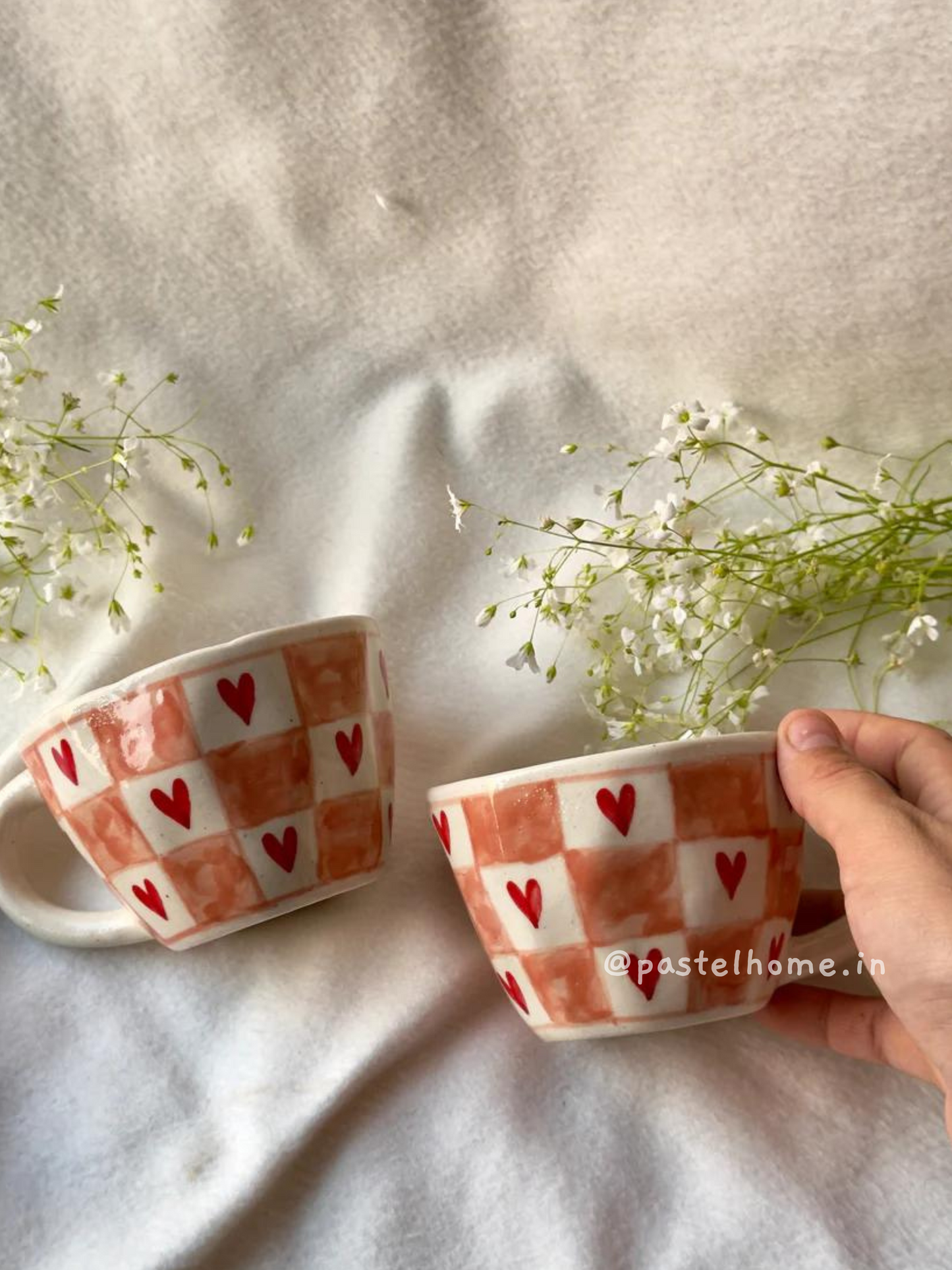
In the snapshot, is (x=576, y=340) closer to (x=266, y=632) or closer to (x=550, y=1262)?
(x=266, y=632)

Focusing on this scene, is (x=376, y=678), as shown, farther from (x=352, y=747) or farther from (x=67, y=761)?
(x=67, y=761)

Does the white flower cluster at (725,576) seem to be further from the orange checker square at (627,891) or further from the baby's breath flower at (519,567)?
the orange checker square at (627,891)

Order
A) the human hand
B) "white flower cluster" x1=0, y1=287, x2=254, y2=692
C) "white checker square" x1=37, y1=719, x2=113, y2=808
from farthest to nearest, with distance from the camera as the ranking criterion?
1. "white flower cluster" x1=0, y1=287, x2=254, y2=692
2. "white checker square" x1=37, y1=719, x2=113, y2=808
3. the human hand

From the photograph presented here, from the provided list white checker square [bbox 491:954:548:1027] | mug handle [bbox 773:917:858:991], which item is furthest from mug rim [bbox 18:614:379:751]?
mug handle [bbox 773:917:858:991]

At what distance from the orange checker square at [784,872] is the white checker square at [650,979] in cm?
5

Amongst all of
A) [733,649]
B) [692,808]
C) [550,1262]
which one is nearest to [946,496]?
[733,649]

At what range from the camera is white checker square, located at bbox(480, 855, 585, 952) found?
0.65 meters

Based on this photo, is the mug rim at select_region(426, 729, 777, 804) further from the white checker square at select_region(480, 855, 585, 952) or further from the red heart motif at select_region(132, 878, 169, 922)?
the red heart motif at select_region(132, 878, 169, 922)

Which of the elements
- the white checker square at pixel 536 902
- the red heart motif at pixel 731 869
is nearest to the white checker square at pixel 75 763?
the white checker square at pixel 536 902

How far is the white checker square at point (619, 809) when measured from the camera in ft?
2.06

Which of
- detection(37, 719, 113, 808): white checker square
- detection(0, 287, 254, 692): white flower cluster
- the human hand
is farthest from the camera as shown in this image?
detection(0, 287, 254, 692): white flower cluster

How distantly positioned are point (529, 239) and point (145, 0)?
28 cm

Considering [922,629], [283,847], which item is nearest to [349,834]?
[283,847]

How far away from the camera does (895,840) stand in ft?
1.91
